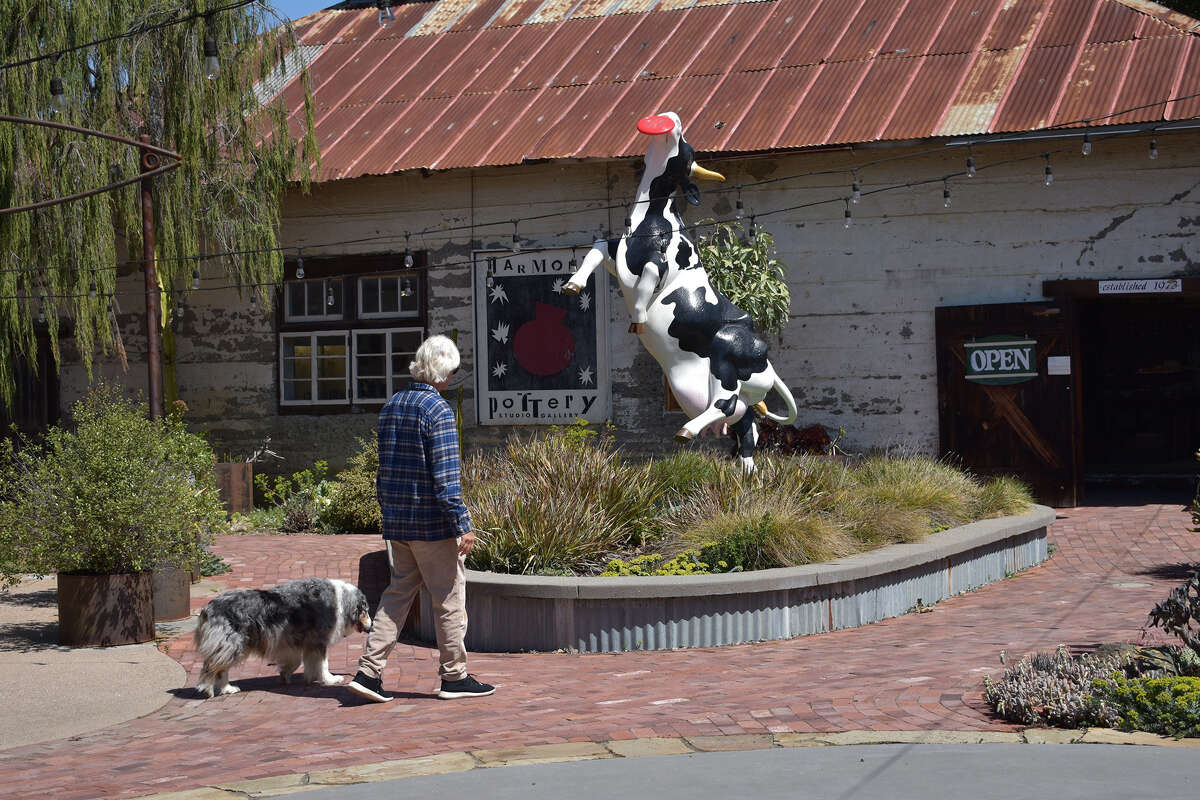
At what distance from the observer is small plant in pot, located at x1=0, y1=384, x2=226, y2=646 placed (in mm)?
8922

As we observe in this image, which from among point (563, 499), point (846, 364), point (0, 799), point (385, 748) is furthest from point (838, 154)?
point (0, 799)

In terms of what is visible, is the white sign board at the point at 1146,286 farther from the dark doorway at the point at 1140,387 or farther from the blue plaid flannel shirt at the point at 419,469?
the blue plaid flannel shirt at the point at 419,469

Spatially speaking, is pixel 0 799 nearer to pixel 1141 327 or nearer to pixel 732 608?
pixel 732 608

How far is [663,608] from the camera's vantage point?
339 inches

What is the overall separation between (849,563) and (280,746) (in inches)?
174

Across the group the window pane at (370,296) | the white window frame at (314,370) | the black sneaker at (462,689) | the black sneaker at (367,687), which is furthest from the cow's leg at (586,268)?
the white window frame at (314,370)

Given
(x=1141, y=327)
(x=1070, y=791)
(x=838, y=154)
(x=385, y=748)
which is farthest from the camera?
(x=1141, y=327)

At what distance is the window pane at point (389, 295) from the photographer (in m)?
19.1

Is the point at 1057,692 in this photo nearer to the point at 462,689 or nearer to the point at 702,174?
the point at 462,689

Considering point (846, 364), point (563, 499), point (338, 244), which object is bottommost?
point (563, 499)

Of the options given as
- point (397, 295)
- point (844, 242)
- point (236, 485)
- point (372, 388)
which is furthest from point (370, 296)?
point (844, 242)

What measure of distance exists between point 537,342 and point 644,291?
→ 17.3ft

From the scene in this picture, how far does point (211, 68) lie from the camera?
40.0 feet

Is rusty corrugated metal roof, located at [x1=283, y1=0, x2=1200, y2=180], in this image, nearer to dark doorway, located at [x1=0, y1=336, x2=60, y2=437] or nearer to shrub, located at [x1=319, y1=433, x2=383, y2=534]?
shrub, located at [x1=319, y1=433, x2=383, y2=534]
